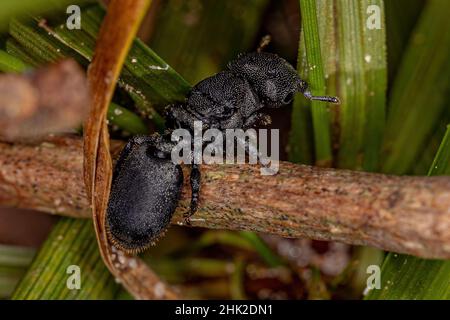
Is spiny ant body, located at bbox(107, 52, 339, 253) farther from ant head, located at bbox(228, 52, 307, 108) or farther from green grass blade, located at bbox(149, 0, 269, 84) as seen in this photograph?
green grass blade, located at bbox(149, 0, 269, 84)

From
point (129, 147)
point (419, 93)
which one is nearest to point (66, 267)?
point (129, 147)

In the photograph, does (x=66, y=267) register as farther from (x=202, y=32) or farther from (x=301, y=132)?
(x=202, y=32)

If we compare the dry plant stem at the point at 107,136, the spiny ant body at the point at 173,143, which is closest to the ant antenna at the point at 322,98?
the spiny ant body at the point at 173,143

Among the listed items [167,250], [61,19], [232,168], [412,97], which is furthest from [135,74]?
[412,97]

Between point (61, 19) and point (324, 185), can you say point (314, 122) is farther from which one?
point (61, 19)

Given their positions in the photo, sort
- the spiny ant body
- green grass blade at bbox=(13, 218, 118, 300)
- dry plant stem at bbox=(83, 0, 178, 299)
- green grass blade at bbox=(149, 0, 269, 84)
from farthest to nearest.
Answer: green grass blade at bbox=(149, 0, 269, 84) → green grass blade at bbox=(13, 218, 118, 300) → the spiny ant body → dry plant stem at bbox=(83, 0, 178, 299)

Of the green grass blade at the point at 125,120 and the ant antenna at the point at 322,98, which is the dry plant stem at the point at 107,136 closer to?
the green grass blade at the point at 125,120

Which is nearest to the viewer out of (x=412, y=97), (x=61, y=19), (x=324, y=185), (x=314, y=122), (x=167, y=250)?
(x=324, y=185)

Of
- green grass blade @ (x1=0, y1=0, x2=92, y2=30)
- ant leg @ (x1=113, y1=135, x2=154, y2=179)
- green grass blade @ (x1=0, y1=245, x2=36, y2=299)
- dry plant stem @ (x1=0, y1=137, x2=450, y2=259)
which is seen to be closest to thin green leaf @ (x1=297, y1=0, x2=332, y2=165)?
dry plant stem @ (x1=0, y1=137, x2=450, y2=259)
